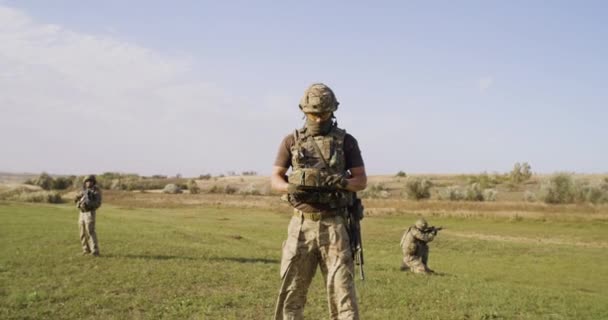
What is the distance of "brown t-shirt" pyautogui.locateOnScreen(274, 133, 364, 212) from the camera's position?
23.1 ft

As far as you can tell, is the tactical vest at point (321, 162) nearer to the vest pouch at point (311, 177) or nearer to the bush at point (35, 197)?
the vest pouch at point (311, 177)

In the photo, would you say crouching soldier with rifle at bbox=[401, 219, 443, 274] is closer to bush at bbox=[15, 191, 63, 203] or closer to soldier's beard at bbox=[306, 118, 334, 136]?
soldier's beard at bbox=[306, 118, 334, 136]

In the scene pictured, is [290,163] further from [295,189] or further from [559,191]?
[559,191]

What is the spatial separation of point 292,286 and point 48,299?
803 cm

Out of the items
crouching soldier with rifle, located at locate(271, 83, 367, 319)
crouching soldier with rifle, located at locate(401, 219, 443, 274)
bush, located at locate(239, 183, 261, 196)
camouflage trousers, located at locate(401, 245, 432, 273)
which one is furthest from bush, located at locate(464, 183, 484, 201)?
crouching soldier with rifle, located at locate(271, 83, 367, 319)

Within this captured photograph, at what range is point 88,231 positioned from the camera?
1939 cm

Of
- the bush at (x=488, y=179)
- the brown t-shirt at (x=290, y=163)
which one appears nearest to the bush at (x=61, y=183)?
the bush at (x=488, y=179)

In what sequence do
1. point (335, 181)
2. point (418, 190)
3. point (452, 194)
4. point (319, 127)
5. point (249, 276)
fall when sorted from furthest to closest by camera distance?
point (418, 190) < point (452, 194) < point (249, 276) < point (319, 127) < point (335, 181)

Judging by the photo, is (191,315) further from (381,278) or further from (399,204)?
(399,204)

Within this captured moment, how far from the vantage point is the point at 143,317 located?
35.8 feet

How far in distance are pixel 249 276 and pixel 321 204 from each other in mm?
9593

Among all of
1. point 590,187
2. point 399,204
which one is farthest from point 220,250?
point 590,187

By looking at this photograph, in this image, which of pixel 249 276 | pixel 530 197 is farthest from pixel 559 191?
pixel 249 276

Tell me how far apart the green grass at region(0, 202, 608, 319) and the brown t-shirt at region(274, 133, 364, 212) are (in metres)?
4.88
